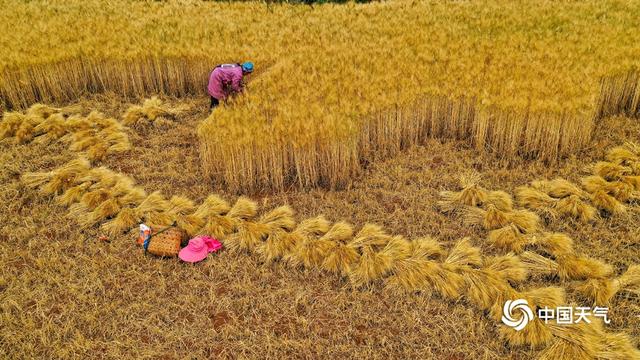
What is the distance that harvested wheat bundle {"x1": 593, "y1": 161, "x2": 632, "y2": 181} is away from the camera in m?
5.48

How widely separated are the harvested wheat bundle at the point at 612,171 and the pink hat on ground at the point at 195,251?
4727mm

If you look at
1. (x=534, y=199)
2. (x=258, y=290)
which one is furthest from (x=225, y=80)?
(x=534, y=199)

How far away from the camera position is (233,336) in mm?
3691

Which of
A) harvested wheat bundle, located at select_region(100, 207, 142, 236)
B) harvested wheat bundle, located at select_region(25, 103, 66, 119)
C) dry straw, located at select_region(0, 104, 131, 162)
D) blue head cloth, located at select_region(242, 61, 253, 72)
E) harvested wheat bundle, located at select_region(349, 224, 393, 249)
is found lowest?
harvested wheat bundle, located at select_region(349, 224, 393, 249)

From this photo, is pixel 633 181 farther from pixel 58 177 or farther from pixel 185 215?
pixel 58 177

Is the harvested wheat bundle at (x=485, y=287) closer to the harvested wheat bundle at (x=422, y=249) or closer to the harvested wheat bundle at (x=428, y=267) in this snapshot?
the harvested wheat bundle at (x=428, y=267)

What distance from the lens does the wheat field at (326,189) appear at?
3.77 m

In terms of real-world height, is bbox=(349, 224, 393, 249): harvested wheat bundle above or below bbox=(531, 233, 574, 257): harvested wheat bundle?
above

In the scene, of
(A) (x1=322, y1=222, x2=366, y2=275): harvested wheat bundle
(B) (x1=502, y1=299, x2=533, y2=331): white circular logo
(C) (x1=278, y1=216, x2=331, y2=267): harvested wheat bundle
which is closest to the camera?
(B) (x1=502, y1=299, x2=533, y2=331): white circular logo

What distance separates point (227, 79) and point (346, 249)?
12.4 feet

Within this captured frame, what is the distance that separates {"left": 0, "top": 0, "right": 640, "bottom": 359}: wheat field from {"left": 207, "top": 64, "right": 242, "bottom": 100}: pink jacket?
63 cm

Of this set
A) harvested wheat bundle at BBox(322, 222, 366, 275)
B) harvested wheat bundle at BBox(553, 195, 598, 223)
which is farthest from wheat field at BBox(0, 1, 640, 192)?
harvested wheat bundle at BBox(322, 222, 366, 275)

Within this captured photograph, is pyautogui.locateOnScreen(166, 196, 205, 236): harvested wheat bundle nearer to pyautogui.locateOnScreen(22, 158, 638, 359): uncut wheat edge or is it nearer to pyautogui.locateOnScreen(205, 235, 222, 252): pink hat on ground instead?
pyautogui.locateOnScreen(22, 158, 638, 359): uncut wheat edge

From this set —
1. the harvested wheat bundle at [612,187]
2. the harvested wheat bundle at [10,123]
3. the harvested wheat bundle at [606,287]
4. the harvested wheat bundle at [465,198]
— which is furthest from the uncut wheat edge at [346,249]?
the harvested wheat bundle at [612,187]
